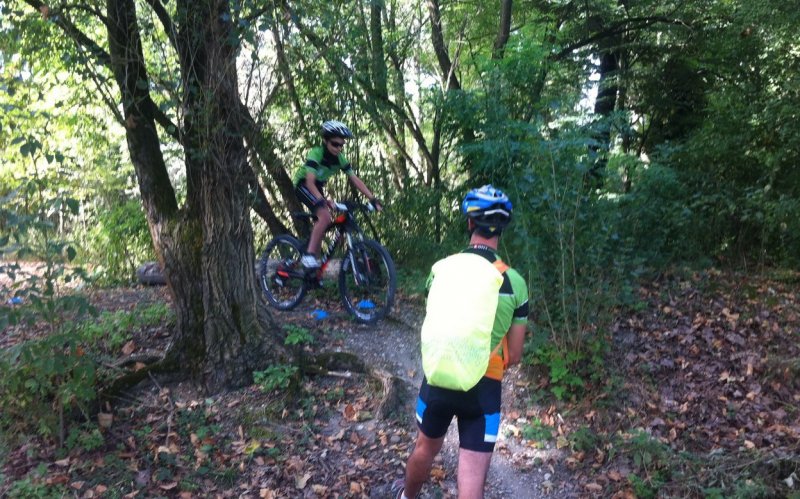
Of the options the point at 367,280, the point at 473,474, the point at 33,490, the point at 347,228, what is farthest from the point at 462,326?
the point at 347,228

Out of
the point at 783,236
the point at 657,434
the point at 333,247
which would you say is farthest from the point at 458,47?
the point at 657,434

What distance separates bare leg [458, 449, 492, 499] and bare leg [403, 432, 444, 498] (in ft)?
0.84

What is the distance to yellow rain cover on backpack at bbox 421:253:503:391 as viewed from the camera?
2.62 meters

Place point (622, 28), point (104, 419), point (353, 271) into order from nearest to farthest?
point (104, 419)
point (353, 271)
point (622, 28)

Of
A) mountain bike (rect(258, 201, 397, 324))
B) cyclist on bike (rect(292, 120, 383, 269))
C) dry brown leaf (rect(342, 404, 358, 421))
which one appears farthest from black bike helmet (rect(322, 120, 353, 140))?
dry brown leaf (rect(342, 404, 358, 421))

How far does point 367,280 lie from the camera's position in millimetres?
6512

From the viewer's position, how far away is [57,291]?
438 cm

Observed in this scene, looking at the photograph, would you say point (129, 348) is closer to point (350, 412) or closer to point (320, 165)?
point (350, 412)

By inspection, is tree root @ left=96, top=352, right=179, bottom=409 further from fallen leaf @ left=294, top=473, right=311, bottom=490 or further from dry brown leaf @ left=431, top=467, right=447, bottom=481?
dry brown leaf @ left=431, top=467, right=447, bottom=481

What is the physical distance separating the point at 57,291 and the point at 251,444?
6.06 feet

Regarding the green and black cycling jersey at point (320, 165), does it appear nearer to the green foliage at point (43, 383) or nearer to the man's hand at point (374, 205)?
the man's hand at point (374, 205)

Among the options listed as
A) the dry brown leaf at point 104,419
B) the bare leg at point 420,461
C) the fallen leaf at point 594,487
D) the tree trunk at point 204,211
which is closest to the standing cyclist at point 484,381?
the bare leg at point 420,461

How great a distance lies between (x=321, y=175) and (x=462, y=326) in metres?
4.28

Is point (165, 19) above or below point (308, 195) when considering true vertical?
above
